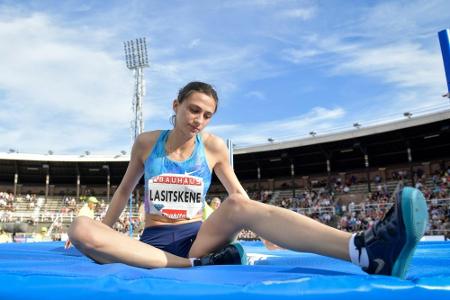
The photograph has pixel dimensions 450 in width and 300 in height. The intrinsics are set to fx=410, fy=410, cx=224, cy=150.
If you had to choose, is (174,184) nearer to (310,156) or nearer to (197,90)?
(197,90)

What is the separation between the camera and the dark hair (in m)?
2.43

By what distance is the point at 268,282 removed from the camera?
52.6 inches

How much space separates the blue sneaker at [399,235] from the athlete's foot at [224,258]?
2.26 feet

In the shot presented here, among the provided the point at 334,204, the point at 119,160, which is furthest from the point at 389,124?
the point at 119,160

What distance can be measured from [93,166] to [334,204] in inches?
585

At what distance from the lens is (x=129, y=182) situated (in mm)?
2697

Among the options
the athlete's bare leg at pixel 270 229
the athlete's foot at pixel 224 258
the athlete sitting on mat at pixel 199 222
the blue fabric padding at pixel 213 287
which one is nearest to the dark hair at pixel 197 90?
the athlete sitting on mat at pixel 199 222

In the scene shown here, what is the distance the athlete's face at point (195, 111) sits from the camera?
2.39 meters

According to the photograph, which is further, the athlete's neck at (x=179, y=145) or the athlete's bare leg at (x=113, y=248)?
the athlete's neck at (x=179, y=145)

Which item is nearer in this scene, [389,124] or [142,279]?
[142,279]

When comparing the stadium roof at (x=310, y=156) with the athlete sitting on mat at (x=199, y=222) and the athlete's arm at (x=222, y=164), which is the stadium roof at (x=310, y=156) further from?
the athlete sitting on mat at (x=199, y=222)

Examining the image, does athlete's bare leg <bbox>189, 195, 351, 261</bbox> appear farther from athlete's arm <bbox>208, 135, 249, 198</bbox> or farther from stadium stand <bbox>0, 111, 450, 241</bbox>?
stadium stand <bbox>0, 111, 450, 241</bbox>

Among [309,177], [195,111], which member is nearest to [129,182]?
[195,111]

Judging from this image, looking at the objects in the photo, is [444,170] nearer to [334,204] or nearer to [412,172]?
[412,172]
